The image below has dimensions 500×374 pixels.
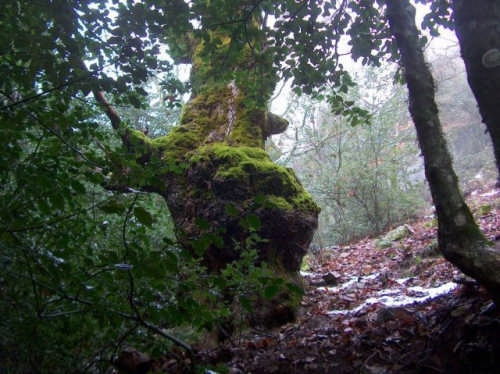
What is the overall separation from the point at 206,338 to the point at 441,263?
4483 millimetres

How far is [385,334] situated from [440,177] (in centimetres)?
159

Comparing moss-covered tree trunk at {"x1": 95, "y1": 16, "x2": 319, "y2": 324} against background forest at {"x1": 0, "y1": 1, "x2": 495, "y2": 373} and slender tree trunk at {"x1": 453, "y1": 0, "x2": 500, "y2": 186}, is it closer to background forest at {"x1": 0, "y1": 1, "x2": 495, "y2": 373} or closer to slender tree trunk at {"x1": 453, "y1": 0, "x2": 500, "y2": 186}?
background forest at {"x1": 0, "y1": 1, "x2": 495, "y2": 373}

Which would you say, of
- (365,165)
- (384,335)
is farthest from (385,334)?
(365,165)

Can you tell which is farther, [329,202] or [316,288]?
[329,202]

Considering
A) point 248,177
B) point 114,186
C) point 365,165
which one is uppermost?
point 365,165

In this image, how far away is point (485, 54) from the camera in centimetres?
222

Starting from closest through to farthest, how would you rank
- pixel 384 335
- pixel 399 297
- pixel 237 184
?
pixel 384 335 → pixel 237 184 → pixel 399 297

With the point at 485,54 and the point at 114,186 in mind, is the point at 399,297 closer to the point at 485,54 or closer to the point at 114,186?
the point at 485,54

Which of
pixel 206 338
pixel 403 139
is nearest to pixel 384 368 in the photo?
pixel 206 338

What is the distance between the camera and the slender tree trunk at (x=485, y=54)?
2195 mm

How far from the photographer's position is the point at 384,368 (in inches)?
107

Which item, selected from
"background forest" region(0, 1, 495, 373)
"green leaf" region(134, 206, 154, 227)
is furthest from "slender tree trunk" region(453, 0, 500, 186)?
"green leaf" region(134, 206, 154, 227)

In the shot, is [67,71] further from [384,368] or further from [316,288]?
[316,288]

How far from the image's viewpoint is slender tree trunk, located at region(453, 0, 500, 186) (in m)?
2.20
